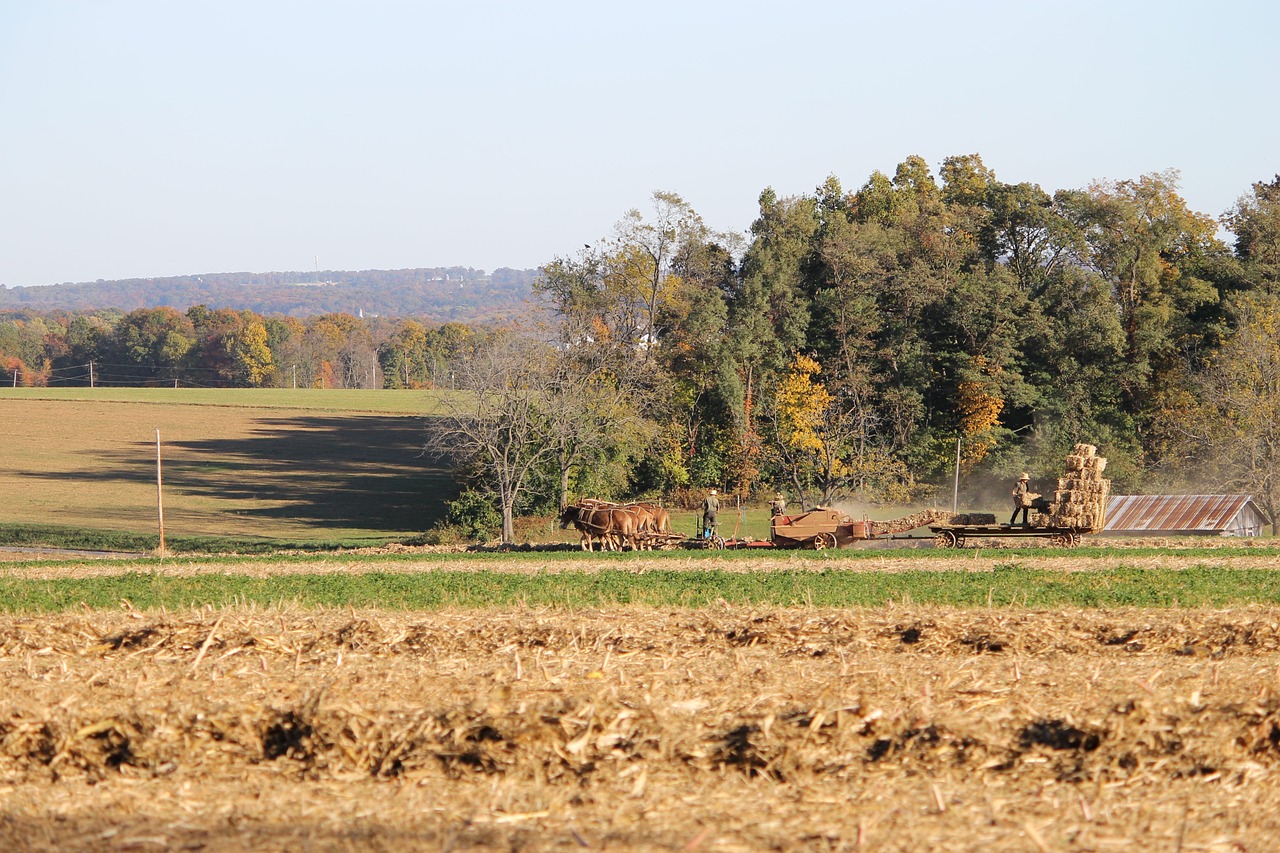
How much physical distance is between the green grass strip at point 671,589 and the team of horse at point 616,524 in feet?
20.9

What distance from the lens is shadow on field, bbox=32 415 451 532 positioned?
61875 mm

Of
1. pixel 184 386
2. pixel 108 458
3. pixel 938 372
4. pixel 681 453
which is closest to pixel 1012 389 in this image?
pixel 938 372

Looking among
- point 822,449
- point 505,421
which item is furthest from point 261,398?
point 822,449

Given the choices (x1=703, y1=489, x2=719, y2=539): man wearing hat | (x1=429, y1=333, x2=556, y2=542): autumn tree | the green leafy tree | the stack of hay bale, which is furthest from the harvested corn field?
the green leafy tree

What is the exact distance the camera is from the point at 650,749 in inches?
384

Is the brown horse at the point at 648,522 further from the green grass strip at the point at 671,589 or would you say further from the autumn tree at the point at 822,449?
the autumn tree at the point at 822,449

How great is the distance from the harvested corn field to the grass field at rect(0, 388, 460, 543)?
39.2 metres

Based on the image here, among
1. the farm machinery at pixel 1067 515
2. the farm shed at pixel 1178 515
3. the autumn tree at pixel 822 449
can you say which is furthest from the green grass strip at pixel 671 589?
the autumn tree at pixel 822 449

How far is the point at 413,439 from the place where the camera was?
91438mm

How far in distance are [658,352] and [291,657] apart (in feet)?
151

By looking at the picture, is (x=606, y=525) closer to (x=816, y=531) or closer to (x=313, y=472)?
(x=816, y=531)

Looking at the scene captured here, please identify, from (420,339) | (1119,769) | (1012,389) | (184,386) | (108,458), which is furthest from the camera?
(420,339)

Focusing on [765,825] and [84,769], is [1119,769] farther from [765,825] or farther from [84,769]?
[84,769]

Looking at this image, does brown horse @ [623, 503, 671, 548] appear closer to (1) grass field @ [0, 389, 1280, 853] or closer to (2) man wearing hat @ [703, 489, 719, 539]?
(2) man wearing hat @ [703, 489, 719, 539]
